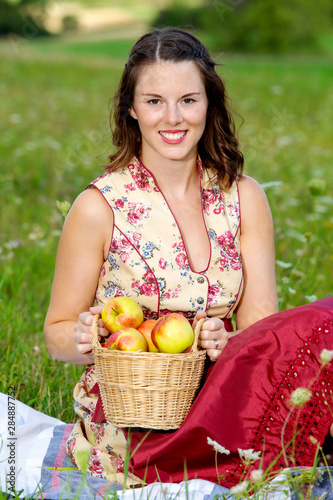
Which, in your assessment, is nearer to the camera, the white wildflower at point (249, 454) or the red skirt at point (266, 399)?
the white wildflower at point (249, 454)

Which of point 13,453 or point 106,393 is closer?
point 106,393

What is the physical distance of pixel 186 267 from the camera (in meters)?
2.15

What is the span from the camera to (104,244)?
2182mm

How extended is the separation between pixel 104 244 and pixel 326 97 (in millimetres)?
9211

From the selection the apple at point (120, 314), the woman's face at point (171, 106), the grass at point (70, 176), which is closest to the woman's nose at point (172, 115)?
the woman's face at point (171, 106)

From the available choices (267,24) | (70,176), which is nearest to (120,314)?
(70,176)

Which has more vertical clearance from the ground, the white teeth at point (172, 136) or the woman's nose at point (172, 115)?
the woman's nose at point (172, 115)

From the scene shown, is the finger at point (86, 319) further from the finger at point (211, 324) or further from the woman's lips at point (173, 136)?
the woman's lips at point (173, 136)

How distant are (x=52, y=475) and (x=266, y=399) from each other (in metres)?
0.66

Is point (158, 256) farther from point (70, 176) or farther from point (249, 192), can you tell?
point (70, 176)

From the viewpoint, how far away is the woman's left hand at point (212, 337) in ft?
6.19

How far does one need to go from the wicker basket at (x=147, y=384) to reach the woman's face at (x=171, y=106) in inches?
24.5

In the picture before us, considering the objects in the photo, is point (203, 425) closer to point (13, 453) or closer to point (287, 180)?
point (13, 453)

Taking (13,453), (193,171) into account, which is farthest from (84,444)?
(193,171)
